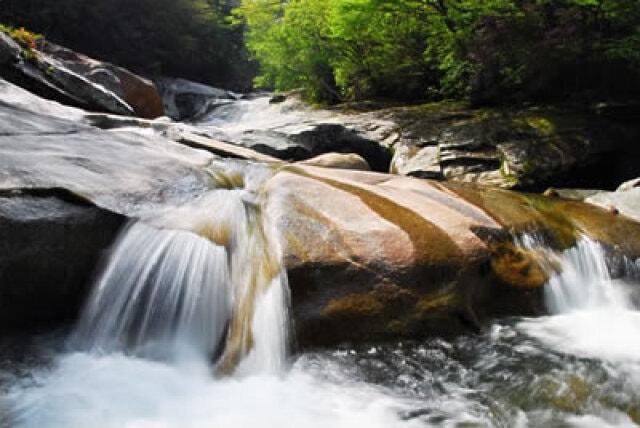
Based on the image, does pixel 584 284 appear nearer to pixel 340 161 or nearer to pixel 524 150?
pixel 340 161

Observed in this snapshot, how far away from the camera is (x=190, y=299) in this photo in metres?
4.14

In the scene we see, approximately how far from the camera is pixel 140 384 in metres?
3.52

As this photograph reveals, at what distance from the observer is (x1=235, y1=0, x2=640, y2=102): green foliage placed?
977 centimetres

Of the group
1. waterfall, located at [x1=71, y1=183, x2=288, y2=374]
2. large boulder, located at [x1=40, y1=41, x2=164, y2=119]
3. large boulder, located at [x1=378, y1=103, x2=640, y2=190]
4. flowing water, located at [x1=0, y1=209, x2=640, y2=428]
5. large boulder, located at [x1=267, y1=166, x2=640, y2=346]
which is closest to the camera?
flowing water, located at [x1=0, y1=209, x2=640, y2=428]

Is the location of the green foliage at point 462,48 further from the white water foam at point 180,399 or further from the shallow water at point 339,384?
the white water foam at point 180,399

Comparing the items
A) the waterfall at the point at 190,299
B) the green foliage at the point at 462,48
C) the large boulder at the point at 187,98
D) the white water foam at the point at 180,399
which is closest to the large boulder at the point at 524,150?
the green foliage at the point at 462,48

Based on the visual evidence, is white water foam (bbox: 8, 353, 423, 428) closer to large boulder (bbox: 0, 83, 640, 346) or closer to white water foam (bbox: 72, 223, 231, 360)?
white water foam (bbox: 72, 223, 231, 360)

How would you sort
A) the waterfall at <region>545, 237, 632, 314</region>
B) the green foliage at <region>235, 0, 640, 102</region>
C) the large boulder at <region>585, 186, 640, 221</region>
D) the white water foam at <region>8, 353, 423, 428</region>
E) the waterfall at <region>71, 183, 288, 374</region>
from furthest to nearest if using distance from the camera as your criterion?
the green foliage at <region>235, 0, 640, 102</region> < the large boulder at <region>585, 186, 640, 221</region> < the waterfall at <region>545, 237, 632, 314</region> < the waterfall at <region>71, 183, 288, 374</region> < the white water foam at <region>8, 353, 423, 428</region>

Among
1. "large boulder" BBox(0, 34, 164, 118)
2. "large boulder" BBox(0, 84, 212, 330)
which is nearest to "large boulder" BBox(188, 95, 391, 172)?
"large boulder" BBox(0, 34, 164, 118)

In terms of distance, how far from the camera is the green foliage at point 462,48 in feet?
32.0

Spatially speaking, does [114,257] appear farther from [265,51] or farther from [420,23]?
[265,51]

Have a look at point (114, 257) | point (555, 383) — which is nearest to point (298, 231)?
point (114, 257)

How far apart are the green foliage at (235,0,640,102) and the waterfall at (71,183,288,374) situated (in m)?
7.32

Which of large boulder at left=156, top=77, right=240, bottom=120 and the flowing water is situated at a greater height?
large boulder at left=156, top=77, right=240, bottom=120
